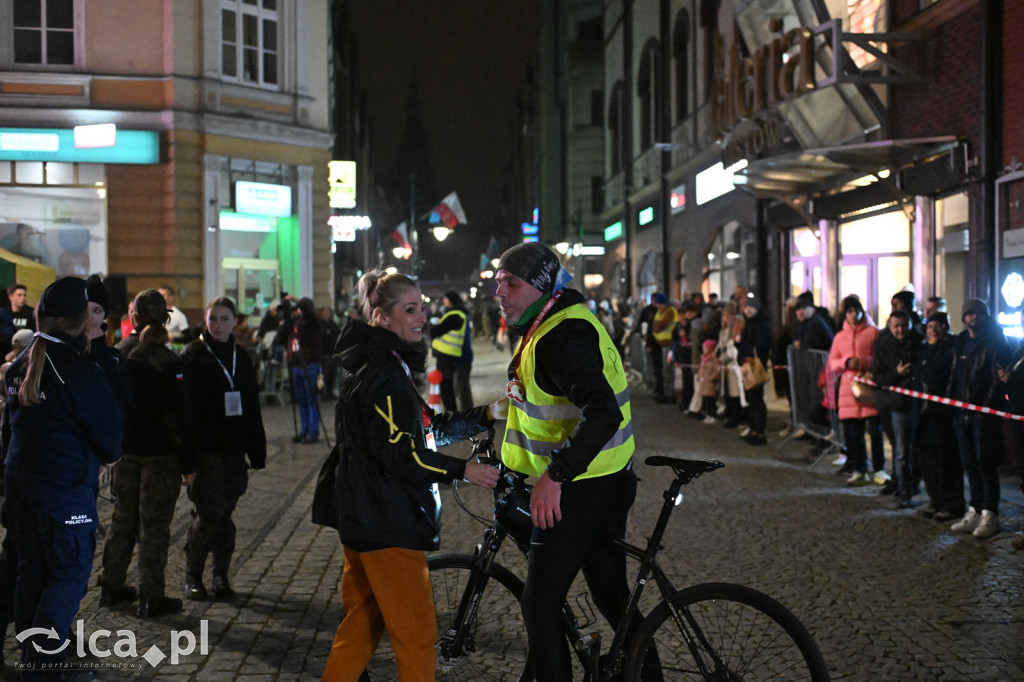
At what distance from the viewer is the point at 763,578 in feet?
22.5

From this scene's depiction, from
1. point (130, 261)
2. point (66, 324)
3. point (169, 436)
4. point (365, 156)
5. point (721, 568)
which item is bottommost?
point (721, 568)

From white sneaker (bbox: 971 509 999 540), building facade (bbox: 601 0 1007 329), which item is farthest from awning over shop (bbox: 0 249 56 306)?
white sneaker (bbox: 971 509 999 540)

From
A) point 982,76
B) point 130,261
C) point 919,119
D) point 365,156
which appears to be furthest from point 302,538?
point 365,156

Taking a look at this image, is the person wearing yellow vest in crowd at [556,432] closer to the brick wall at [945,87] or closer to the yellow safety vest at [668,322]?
the brick wall at [945,87]

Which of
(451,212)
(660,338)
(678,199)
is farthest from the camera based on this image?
(451,212)

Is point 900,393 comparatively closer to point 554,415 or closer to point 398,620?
point 554,415

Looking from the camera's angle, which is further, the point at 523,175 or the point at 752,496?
the point at 523,175

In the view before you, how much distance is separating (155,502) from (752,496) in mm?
5635

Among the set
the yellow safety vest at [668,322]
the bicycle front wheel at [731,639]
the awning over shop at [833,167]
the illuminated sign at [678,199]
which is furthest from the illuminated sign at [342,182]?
the bicycle front wheel at [731,639]

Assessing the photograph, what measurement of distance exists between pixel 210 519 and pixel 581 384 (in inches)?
142

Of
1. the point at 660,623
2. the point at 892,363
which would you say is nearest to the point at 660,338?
the point at 892,363

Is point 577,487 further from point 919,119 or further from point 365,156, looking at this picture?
point 365,156

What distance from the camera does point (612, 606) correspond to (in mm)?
4090

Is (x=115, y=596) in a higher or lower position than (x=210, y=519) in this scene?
lower
